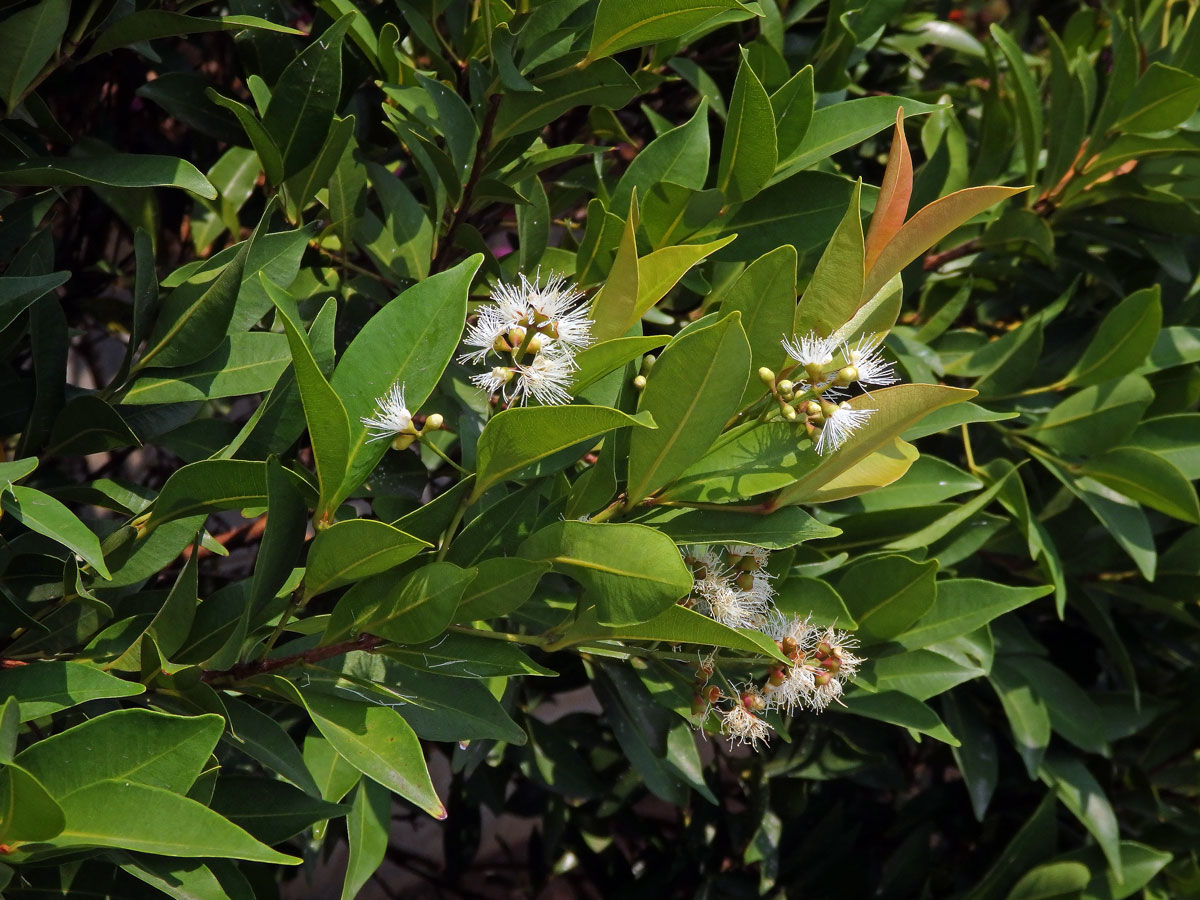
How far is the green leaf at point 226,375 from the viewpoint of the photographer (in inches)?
36.2

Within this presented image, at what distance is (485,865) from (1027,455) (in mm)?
1257

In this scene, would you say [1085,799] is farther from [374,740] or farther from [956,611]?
[374,740]

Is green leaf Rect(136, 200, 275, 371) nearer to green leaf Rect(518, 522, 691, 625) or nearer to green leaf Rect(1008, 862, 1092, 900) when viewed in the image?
green leaf Rect(518, 522, 691, 625)

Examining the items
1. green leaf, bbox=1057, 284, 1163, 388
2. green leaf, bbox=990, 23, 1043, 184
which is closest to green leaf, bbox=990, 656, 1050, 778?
green leaf, bbox=1057, 284, 1163, 388

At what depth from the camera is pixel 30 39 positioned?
0.86 meters

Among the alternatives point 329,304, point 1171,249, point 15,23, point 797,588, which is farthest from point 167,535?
point 1171,249

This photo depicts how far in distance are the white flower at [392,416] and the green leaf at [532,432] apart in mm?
64

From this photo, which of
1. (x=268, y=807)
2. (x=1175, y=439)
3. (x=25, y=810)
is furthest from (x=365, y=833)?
(x=1175, y=439)

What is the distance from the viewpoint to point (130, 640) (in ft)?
2.87

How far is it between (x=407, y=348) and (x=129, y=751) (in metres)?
0.32

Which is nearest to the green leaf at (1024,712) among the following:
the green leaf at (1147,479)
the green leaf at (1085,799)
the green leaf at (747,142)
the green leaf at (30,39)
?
the green leaf at (1085,799)

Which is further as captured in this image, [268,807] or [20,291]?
[268,807]

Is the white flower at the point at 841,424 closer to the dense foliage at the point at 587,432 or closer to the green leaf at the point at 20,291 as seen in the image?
the dense foliage at the point at 587,432

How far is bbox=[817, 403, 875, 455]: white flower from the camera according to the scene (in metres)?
0.75
